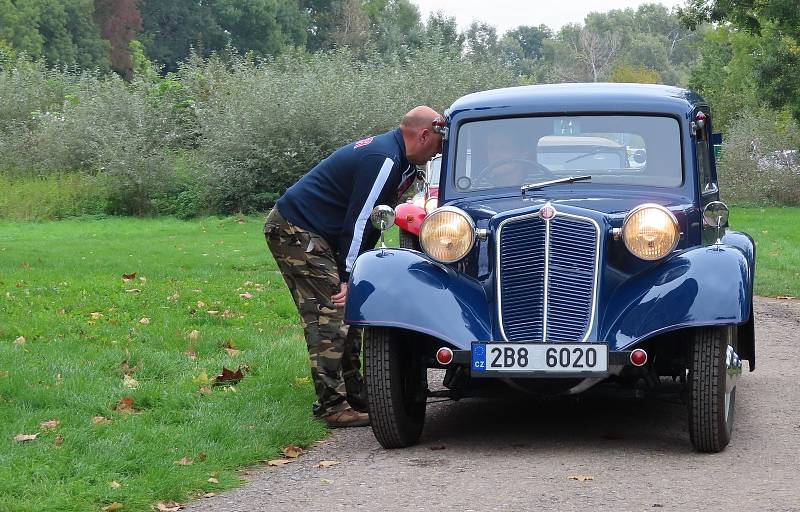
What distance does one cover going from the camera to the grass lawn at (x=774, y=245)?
15.5 metres

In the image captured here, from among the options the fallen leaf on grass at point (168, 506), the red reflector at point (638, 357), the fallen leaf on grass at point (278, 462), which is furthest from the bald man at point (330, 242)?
the fallen leaf on grass at point (168, 506)

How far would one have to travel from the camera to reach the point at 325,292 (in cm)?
757

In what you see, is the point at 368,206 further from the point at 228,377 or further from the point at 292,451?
the point at 228,377

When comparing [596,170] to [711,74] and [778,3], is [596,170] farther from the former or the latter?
[711,74]

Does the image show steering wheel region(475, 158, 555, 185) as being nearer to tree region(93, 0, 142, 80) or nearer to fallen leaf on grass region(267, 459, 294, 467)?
fallen leaf on grass region(267, 459, 294, 467)

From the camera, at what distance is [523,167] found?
768 cm

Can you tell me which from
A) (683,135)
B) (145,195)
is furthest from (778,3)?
(683,135)

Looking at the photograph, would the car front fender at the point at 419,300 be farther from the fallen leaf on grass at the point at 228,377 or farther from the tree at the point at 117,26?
the tree at the point at 117,26

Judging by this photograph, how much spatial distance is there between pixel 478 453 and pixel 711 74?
52373mm

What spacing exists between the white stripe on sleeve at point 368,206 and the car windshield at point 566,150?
0.67 metres

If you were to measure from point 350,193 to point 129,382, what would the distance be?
76.7 inches

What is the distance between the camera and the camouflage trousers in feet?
24.7

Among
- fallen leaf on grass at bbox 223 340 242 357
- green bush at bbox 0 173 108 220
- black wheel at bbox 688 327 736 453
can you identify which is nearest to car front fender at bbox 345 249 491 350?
black wheel at bbox 688 327 736 453

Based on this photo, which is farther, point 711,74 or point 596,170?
A: point 711,74
